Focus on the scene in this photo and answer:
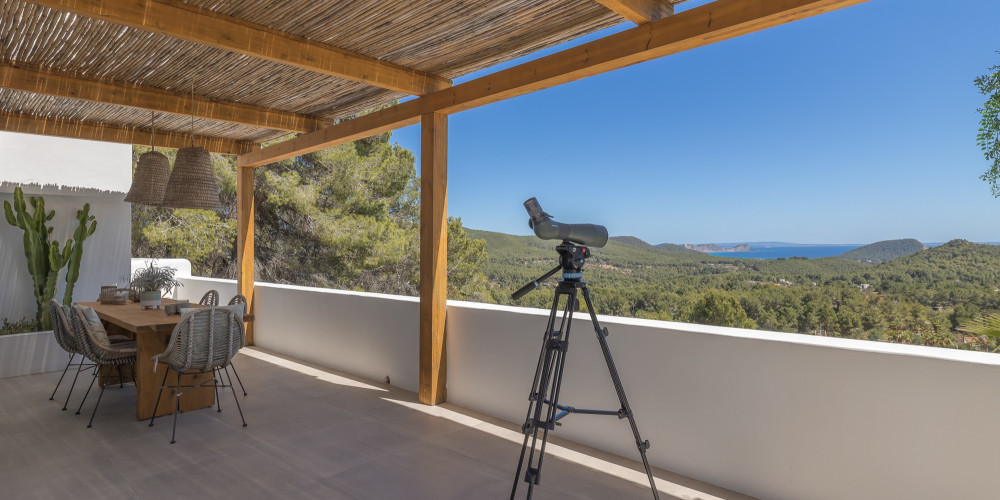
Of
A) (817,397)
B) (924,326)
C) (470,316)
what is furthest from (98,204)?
(924,326)

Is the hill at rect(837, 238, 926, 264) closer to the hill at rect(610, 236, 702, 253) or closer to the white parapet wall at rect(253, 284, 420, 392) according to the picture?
the hill at rect(610, 236, 702, 253)

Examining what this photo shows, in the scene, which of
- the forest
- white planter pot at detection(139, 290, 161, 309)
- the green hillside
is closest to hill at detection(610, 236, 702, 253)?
the forest

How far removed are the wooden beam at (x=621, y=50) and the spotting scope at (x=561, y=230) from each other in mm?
920

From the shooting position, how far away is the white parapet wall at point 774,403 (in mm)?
1941

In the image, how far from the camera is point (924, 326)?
8.02 m

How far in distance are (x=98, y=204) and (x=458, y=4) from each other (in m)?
5.07

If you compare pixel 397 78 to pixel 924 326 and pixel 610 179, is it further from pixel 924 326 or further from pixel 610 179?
pixel 610 179

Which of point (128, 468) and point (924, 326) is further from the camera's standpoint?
point (924, 326)

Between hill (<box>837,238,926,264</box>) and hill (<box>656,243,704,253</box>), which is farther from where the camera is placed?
hill (<box>656,243,704,253</box>)

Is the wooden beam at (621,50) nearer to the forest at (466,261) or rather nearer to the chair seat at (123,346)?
the chair seat at (123,346)

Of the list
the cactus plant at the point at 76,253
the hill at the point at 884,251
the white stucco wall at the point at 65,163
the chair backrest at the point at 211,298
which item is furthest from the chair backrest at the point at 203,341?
the hill at the point at 884,251

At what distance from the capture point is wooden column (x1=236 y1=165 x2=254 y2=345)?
5934 mm

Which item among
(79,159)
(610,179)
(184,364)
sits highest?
(610,179)

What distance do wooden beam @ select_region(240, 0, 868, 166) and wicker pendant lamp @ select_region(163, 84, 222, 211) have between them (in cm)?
123
